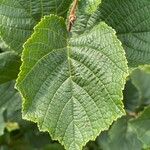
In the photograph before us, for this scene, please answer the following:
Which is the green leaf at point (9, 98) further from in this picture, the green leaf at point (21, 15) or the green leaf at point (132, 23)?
the green leaf at point (132, 23)

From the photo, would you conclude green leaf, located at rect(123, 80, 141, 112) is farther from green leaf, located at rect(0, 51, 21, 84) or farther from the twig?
the twig

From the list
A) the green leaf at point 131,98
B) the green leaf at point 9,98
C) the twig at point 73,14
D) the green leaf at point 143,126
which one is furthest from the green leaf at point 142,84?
the twig at point 73,14

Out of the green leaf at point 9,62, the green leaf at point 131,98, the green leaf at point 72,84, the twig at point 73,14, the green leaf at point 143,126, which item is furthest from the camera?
the green leaf at point 131,98

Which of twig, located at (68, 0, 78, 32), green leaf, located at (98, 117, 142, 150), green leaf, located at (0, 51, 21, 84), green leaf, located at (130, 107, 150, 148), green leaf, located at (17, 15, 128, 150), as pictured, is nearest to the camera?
green leaf, located at (17, 15, 128, 150)

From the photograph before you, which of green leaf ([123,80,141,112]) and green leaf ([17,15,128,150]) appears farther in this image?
green leaf ([123,80,141,112])

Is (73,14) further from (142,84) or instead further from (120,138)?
(142,84)

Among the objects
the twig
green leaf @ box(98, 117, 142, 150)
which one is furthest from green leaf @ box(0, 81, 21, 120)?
the twig

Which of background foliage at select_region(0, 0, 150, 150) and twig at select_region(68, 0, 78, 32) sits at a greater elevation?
twig at select_region(68, 0, 78, 32)

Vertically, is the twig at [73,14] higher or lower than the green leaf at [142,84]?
higher
